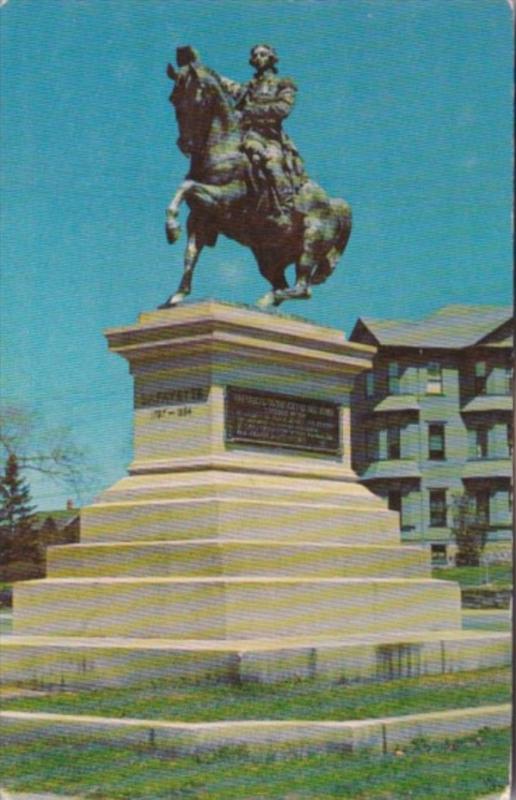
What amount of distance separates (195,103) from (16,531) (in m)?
6.76

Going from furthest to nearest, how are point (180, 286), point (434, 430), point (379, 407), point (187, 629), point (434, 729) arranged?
1. point (434, 430)
2. point (379, 407)
3. point (180, 286)
4. point (187, 629)
5. point (434, 729)

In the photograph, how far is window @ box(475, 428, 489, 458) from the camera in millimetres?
23878

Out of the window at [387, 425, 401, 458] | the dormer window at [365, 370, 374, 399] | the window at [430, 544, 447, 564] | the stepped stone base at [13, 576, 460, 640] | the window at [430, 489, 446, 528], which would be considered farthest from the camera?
the window at [430, 544, 447, 564]

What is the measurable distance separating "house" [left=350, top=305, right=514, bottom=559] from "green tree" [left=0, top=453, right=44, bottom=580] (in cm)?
418

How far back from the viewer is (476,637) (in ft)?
45.8

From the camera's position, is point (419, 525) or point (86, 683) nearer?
point (86, 683)

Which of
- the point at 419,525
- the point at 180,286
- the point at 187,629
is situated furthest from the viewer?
the point at 419,525

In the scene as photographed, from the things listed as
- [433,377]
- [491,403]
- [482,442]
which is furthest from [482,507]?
[433,377]

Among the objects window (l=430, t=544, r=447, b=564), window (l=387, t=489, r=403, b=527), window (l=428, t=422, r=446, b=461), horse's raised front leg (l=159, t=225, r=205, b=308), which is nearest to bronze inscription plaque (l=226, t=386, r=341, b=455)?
horse's raised front leg (l=159, t=225, r=205, b=308)

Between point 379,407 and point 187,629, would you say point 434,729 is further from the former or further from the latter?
point 379,407

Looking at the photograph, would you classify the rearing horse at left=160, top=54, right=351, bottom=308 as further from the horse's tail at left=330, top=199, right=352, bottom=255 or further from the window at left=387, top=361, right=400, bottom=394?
the window at left=387, top=361, right=400, bottom=394

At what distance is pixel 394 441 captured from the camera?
71.9ft

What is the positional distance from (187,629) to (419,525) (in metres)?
14.9

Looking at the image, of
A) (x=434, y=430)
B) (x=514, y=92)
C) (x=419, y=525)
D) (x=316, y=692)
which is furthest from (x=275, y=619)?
(x=419, y=525)
